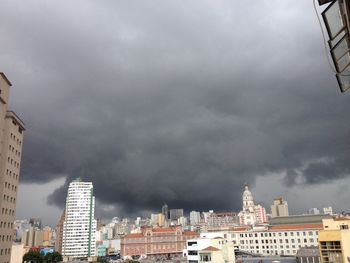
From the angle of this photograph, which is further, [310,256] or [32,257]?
[32,257]

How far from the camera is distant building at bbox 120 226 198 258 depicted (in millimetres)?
193750

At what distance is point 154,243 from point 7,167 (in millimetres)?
131450

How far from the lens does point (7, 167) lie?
80812mm

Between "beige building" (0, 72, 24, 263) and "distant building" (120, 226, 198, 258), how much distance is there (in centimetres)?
12218

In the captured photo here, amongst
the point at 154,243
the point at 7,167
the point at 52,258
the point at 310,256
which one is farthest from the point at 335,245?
the point at 154,243

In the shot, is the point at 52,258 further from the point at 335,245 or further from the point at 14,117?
the point at 335,245

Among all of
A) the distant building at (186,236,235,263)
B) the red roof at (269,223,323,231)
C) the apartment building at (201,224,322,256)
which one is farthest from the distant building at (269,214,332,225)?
the distant building at (186,236,235,263)

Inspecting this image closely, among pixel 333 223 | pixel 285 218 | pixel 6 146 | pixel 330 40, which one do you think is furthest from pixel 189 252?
pixel 330 40

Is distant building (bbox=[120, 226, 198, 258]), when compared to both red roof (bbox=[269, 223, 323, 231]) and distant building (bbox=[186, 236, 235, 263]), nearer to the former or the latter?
red roof (bbox=[269, 223, 323, 231])

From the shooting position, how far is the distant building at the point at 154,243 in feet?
636

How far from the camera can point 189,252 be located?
113562 mm

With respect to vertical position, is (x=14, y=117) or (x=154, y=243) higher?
(x=14, y=117)

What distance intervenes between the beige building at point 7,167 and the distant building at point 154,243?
122180 mm

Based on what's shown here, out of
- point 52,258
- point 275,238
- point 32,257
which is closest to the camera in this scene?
point 32,257
